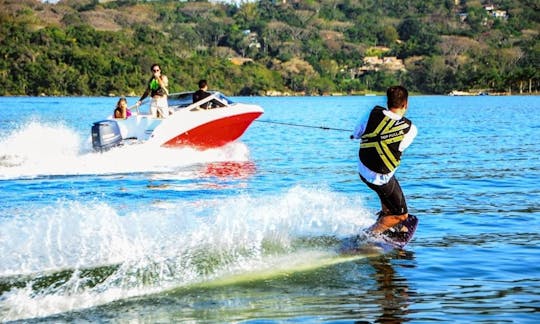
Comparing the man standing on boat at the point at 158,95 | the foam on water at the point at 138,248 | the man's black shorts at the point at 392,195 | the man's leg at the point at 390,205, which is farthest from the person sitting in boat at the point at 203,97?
the man's black shorts at the point at 392,195

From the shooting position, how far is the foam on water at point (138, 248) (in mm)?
8041

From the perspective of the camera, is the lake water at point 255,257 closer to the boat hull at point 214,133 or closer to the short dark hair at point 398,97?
the short dark hair at point 398,97

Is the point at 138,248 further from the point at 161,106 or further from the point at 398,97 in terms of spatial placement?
the point at 161,106

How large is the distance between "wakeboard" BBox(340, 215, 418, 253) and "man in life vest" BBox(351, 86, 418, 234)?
16.7 inches

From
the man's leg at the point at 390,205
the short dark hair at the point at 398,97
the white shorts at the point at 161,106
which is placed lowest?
the man's leg at the point at 390,205

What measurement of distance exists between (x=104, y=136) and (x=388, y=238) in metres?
11.5

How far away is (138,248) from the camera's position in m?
9.27

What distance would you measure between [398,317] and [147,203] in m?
7.81

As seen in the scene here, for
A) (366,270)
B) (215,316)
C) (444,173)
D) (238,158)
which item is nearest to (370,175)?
(366,270)

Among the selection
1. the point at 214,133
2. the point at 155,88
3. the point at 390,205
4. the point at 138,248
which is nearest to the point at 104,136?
the point at 155,88

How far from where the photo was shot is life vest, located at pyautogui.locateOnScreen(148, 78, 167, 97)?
69.3 feet

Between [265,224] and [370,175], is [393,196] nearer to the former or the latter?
[370,175]

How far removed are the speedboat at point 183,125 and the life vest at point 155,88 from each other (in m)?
0.59

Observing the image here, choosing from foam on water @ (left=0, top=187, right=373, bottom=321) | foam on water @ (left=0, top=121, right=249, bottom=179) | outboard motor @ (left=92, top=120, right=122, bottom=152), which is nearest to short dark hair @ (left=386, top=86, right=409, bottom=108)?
foam on water @ (left=0, top=187, right=373, bottom=321)
